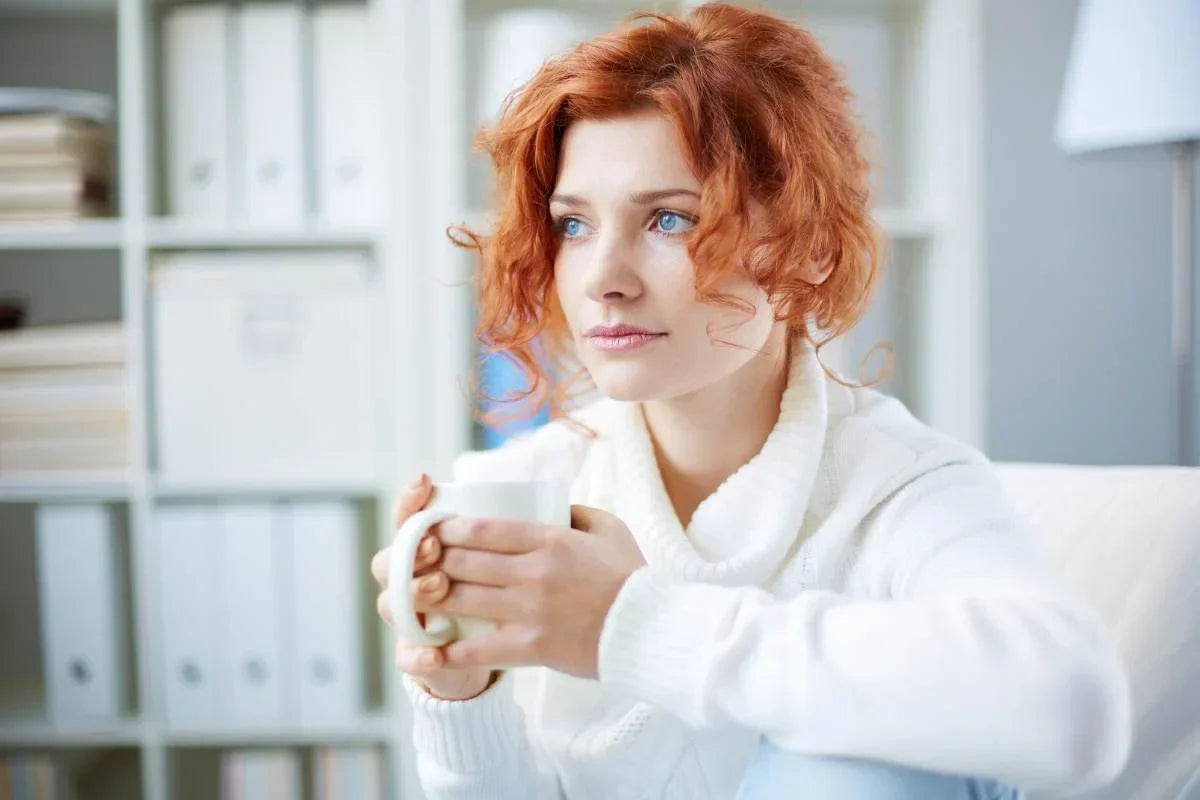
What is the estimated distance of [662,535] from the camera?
97 cm

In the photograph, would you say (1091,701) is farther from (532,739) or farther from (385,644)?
(385,644)

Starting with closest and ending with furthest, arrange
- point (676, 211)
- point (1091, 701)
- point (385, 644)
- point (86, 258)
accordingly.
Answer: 1. point (1091, 701)
2. point (676, 211)
3. point (385, 644)
4. point (86, 258)

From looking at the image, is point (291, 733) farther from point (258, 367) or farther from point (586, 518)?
point (586, 518)

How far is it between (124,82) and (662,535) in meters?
1.28

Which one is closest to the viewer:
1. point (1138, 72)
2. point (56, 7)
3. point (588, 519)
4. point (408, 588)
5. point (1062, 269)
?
point (408, 588)

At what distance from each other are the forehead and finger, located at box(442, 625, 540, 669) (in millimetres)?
376

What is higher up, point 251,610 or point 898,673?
point 898,673

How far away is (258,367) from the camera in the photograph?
179 centimetres

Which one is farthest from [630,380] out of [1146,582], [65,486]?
[65,486]

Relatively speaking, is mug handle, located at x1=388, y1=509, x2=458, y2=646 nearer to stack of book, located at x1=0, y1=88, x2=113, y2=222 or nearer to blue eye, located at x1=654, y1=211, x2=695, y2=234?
blue eye, located at x1=654, y1=211, x2=695, y2=234

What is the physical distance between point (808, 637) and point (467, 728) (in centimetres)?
32

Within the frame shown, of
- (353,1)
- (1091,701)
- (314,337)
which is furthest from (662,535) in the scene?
(353,1)

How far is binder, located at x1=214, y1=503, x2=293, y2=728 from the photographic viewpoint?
1795 mm

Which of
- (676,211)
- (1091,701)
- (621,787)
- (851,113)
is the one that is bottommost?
(621,787)
